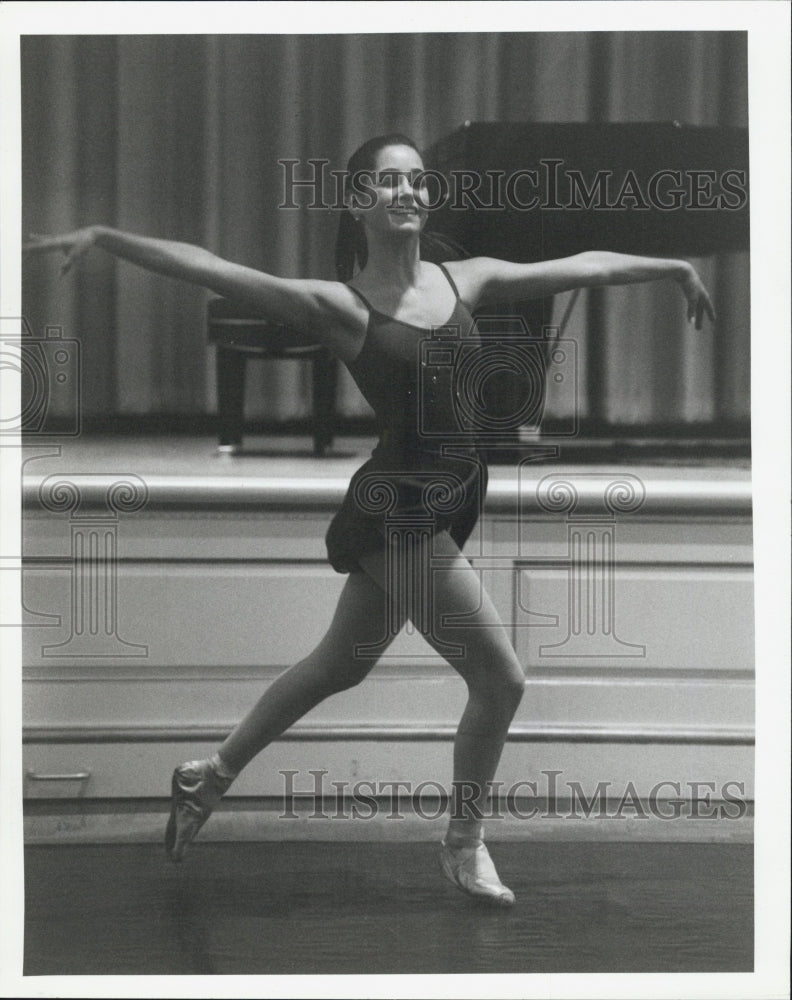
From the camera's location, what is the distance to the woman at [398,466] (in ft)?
10.6

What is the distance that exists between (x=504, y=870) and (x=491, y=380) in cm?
126

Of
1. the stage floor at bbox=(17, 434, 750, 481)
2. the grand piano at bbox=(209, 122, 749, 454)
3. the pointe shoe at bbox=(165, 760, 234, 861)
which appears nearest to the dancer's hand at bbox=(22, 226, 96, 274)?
the grand piano at bbox=(209, 122, 749, 454)

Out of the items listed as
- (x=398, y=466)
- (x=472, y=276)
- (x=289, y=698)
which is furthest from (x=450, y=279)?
(x=289, y=698)

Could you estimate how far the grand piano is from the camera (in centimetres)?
325

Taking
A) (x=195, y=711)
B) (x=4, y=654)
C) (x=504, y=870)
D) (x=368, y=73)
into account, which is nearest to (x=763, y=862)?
(x=504, y=870)

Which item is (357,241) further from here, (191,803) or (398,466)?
(191,803)

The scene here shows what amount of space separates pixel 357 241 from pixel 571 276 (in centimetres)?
56

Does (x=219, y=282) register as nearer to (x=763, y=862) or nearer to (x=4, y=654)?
(x=4, y=654)

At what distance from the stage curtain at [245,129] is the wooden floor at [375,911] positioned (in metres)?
1.19

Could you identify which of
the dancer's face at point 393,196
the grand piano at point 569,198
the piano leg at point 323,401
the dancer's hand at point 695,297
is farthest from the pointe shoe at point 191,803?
the dancer's hand at point 695,297

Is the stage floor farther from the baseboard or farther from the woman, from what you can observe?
the baseboard

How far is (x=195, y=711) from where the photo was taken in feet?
11.2

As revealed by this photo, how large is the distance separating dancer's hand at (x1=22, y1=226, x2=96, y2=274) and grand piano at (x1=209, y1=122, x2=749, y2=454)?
0.36 m

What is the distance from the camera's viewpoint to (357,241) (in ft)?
10.6
